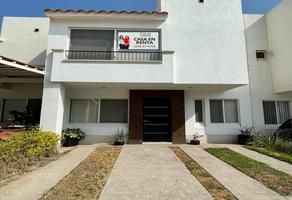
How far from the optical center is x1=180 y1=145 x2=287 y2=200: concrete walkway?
4.18 metres

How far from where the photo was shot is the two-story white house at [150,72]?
918cm

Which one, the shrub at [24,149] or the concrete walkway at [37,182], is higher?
the shrub at [24,149]

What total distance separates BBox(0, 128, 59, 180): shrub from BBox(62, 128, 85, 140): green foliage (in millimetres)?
1819

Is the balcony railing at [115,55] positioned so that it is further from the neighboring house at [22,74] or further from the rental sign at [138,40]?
the neighboring house at [22,74]

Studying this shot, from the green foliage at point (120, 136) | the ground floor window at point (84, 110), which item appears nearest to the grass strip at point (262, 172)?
the green foliage at point (120, 136)

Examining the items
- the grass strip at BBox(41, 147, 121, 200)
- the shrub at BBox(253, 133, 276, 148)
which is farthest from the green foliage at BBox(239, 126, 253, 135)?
the grass strip at BBox(41, 147, 121, 200)

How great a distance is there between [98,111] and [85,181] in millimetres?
6407

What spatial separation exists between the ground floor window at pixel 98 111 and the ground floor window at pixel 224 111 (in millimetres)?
5330

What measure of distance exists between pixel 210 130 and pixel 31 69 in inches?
398

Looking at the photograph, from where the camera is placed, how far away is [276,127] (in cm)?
1144

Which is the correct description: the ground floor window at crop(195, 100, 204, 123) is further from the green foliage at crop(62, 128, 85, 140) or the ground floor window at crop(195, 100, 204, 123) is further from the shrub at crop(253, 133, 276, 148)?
the green foliage at crop(62, 128, 85, 140)

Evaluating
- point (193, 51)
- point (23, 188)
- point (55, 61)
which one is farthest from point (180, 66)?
point (23, 188)

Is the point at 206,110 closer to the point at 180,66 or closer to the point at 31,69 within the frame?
the point at 180,66

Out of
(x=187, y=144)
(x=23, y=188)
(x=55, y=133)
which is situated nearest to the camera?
(x=23, y=188)
